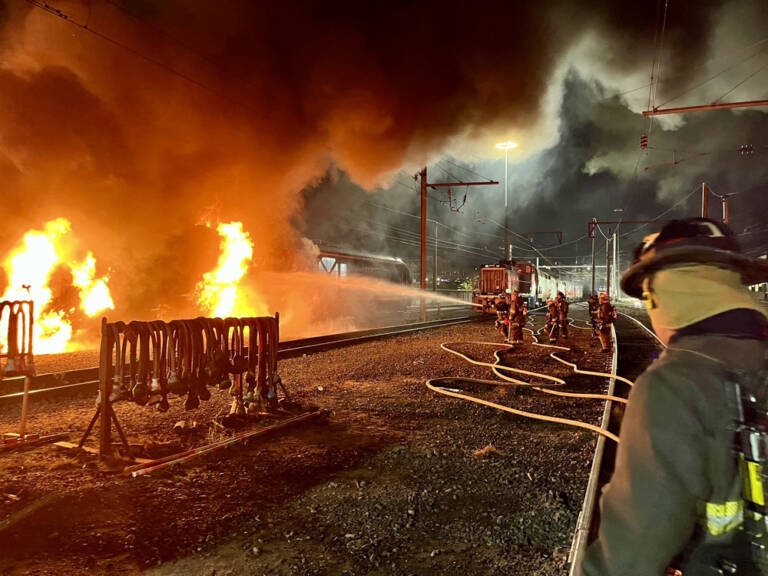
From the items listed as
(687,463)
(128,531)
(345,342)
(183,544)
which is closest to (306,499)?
(183,544)

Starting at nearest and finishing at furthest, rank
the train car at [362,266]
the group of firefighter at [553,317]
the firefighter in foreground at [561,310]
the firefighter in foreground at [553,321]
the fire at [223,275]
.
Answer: the group of firefighter at [553,317] < the firefighter in foreground at [553,321] < the firefighter in foreground at [561,310] < the fire at [223,275] < the train car at [362,266]

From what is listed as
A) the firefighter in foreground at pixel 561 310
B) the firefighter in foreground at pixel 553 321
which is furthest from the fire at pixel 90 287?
the firefighter in foreground at pixel 561 310

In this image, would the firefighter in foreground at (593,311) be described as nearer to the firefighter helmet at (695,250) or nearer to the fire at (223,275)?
the fire at (223,275)

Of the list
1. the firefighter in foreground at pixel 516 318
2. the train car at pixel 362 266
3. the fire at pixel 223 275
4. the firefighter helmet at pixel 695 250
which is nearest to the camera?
the firefighter helmet at pixel 695 250

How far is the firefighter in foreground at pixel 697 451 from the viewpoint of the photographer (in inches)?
46.1

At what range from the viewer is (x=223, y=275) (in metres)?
16.7

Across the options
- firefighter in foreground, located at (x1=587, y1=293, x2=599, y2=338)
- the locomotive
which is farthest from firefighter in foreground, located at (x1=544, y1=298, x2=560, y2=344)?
the locomotive

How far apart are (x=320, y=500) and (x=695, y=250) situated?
11.8 ft

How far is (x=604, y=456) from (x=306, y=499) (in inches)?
123

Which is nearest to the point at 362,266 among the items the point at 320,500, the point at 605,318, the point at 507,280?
the point at 507,280

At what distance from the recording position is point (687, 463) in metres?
1.16

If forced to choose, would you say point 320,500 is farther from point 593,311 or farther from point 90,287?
point 90,287

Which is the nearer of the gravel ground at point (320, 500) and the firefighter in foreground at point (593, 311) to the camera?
the gravel ground at point (320, 500)

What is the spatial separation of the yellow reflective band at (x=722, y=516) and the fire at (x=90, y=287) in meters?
16.4
